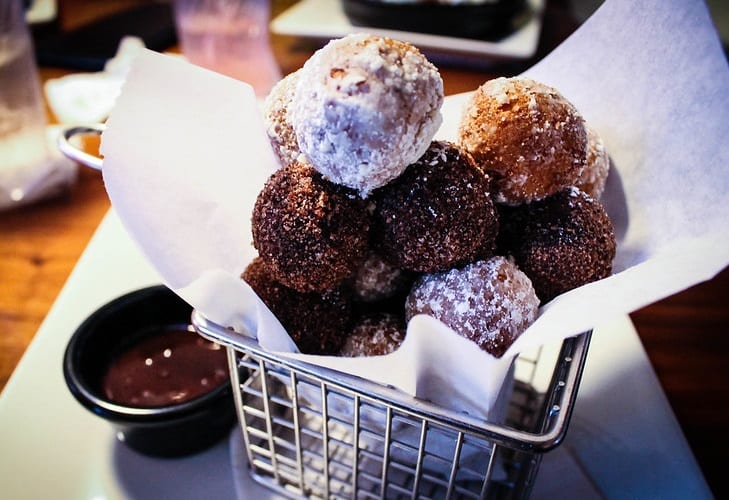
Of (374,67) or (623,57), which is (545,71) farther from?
(374,67)

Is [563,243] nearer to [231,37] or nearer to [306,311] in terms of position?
[306,311]

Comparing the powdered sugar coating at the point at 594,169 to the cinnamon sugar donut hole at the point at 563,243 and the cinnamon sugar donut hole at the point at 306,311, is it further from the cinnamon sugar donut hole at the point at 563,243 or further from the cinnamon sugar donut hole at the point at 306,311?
the cinnamon sugar donut hole at the point at 306,311

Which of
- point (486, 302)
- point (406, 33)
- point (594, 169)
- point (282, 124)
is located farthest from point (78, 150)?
point (406, 33)

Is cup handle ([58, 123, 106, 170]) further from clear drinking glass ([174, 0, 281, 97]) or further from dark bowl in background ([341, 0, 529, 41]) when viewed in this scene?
dark bowl in background ([341, 0, 529, 41])

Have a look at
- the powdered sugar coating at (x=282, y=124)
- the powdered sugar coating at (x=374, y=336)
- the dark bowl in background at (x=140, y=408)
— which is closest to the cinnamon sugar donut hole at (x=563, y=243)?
the powdered sugar coating at (x=374, y=336)

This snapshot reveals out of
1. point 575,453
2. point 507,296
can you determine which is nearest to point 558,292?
point 507,296
